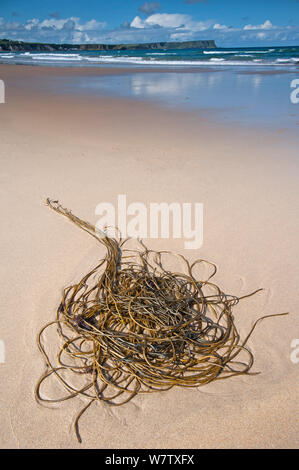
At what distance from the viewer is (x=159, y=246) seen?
2.27 m

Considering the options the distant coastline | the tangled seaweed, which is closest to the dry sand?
the tangled seaweed

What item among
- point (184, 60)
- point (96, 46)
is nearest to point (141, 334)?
point (184, 60)

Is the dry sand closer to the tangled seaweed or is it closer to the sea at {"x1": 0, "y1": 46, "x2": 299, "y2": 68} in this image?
the tangled seaweed

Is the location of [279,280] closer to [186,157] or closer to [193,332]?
[193,332]

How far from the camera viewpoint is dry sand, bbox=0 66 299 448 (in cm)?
128

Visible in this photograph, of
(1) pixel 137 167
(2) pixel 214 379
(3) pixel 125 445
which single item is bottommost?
(3) pixel 125 445

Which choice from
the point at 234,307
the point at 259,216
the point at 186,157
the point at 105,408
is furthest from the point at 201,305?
the point at 186,157

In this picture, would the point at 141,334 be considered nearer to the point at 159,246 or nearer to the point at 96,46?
the point at 159,246

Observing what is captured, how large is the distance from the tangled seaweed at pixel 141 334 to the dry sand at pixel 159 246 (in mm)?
59

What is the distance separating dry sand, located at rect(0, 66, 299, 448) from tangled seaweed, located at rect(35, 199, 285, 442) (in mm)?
59

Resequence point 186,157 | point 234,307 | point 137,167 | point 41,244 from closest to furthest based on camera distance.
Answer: point 234,307 → point 41,244 → point 137,167 → point 186,157

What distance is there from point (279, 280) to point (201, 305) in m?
0.54

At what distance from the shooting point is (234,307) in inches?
70.9

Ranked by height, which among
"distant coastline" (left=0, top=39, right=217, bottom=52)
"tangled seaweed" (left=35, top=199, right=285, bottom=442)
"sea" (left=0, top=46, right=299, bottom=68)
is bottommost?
"tangled seaweed" (left=35, top=199, right=285, bottom=442)
